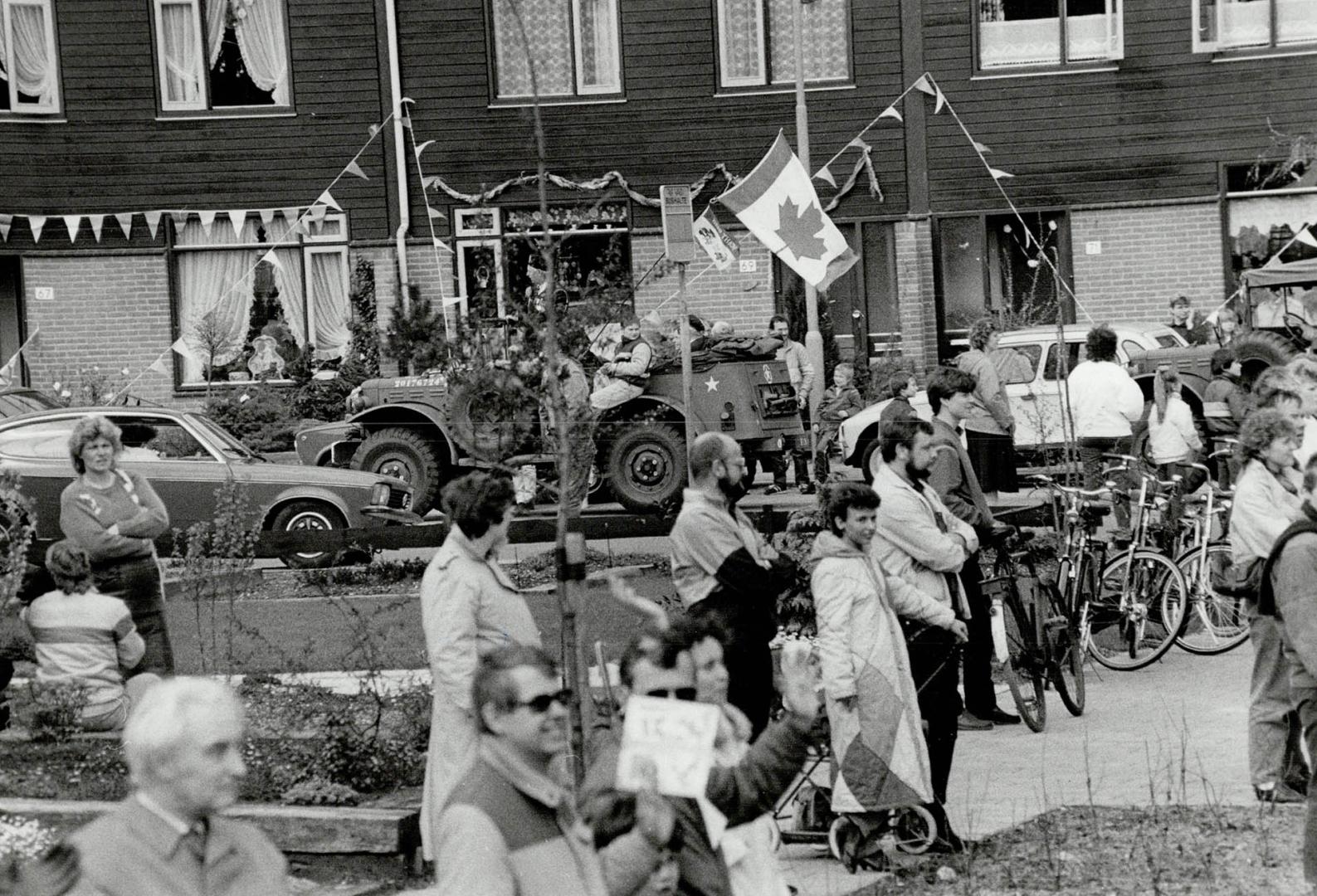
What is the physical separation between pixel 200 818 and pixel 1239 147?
80.3 ft

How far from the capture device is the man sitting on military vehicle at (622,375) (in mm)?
17453

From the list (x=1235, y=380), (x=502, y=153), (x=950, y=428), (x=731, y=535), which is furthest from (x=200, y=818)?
(x=502, y=153)

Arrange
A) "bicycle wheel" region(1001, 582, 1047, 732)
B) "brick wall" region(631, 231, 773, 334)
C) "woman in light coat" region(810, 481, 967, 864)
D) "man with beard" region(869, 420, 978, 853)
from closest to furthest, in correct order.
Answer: "woman in light coat" region(810, 481, 967, 864)
"man with beard" region(869, 420, 978, 853)
"bicycle wheel" region(1001, 582, 1047, 732)
"brick wall" region(631, 231, 773, 334)

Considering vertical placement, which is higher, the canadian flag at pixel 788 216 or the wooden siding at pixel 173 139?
the wooden siding at pixel 173 139

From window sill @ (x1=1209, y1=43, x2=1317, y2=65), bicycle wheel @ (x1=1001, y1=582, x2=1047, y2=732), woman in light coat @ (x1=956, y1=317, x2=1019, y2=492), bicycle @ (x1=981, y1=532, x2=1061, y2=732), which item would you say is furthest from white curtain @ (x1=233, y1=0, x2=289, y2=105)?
bicycle wheel @ (x1=1001, y1=582, x2=1047, y2=732)

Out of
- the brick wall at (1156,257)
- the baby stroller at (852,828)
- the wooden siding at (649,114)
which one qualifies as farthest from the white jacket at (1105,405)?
the wooden siding at (649,114)

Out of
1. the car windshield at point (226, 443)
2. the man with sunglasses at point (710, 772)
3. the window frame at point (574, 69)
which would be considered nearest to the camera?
the man with sunglasses at point (710, 772)

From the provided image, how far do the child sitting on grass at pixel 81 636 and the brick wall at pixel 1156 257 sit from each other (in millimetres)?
19209

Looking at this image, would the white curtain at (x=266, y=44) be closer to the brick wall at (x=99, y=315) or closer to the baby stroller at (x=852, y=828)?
the brick wall at (x=99, y=315)

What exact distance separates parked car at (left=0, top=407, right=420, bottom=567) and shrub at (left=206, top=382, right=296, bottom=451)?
5945mm

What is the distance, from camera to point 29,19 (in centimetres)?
2619

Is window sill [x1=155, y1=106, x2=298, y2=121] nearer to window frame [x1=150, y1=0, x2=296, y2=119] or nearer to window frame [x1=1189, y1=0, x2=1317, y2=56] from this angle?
window frame [x1=150, y1=0, x2=296, y2=119]

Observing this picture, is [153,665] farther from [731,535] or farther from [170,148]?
[170,148]

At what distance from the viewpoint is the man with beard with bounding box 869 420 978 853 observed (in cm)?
792
